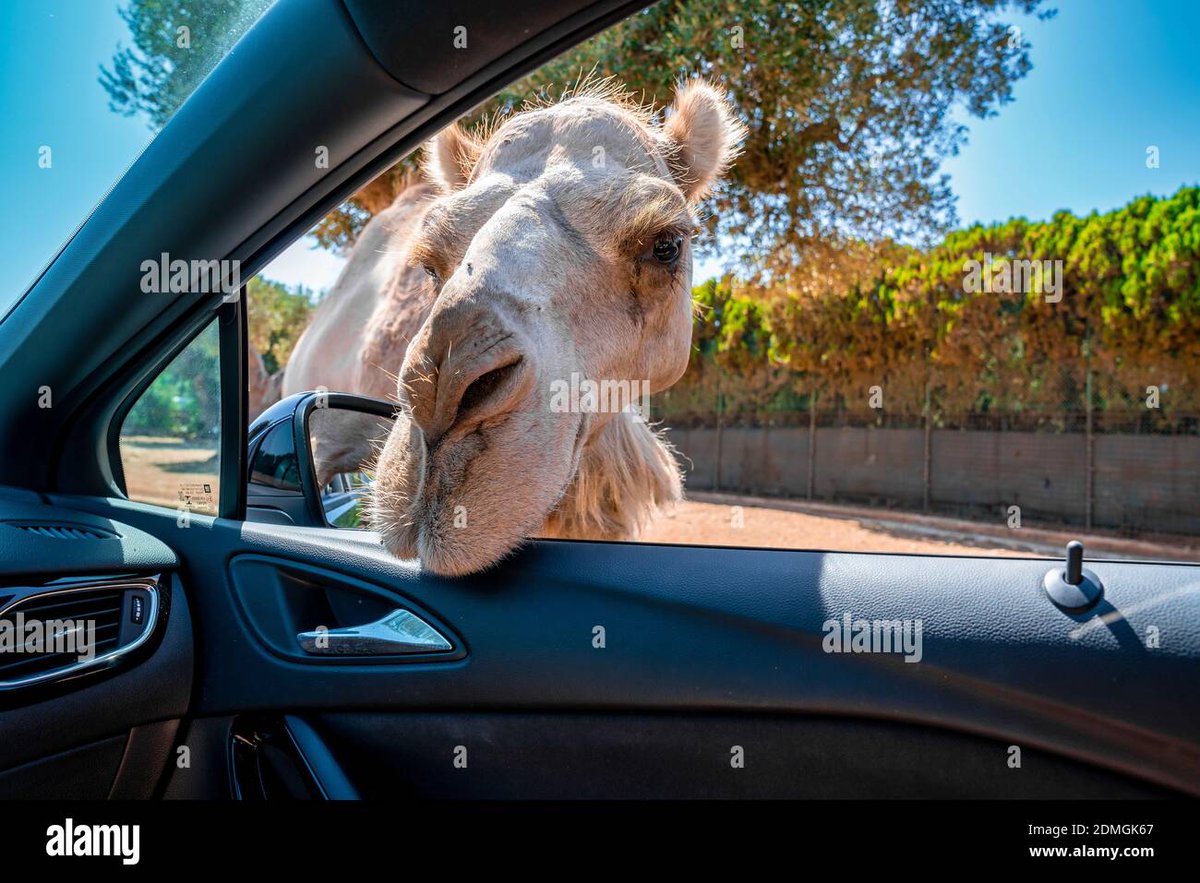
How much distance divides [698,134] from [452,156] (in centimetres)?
92

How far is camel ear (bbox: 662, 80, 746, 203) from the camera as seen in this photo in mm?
2760

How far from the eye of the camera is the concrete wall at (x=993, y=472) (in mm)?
2379

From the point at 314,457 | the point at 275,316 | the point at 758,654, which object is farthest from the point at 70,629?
the point at 275,316

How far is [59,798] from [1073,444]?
3255mm

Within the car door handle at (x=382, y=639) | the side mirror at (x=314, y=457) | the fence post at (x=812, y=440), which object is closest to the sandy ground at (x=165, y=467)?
the side mirror at (x=314, y=457)

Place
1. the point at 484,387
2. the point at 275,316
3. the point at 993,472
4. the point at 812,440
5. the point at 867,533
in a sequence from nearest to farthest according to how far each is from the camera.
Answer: the point at 484,387, the point at 867,533, the point at 993,472, the point at 812,440, the point at 275,316

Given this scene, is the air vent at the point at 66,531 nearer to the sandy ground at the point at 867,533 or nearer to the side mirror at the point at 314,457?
the side mirror at the point at 314,457

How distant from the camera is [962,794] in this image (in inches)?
57.3

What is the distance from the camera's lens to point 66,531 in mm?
1777

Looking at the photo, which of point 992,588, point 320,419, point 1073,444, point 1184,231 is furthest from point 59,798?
point 1184,231

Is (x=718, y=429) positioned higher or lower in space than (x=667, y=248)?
lower

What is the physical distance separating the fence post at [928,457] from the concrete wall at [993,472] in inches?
0.5

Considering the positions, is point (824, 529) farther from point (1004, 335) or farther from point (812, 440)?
point (1004, 335)

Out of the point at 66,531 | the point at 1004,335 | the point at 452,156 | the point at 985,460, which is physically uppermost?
the point at 452,156
